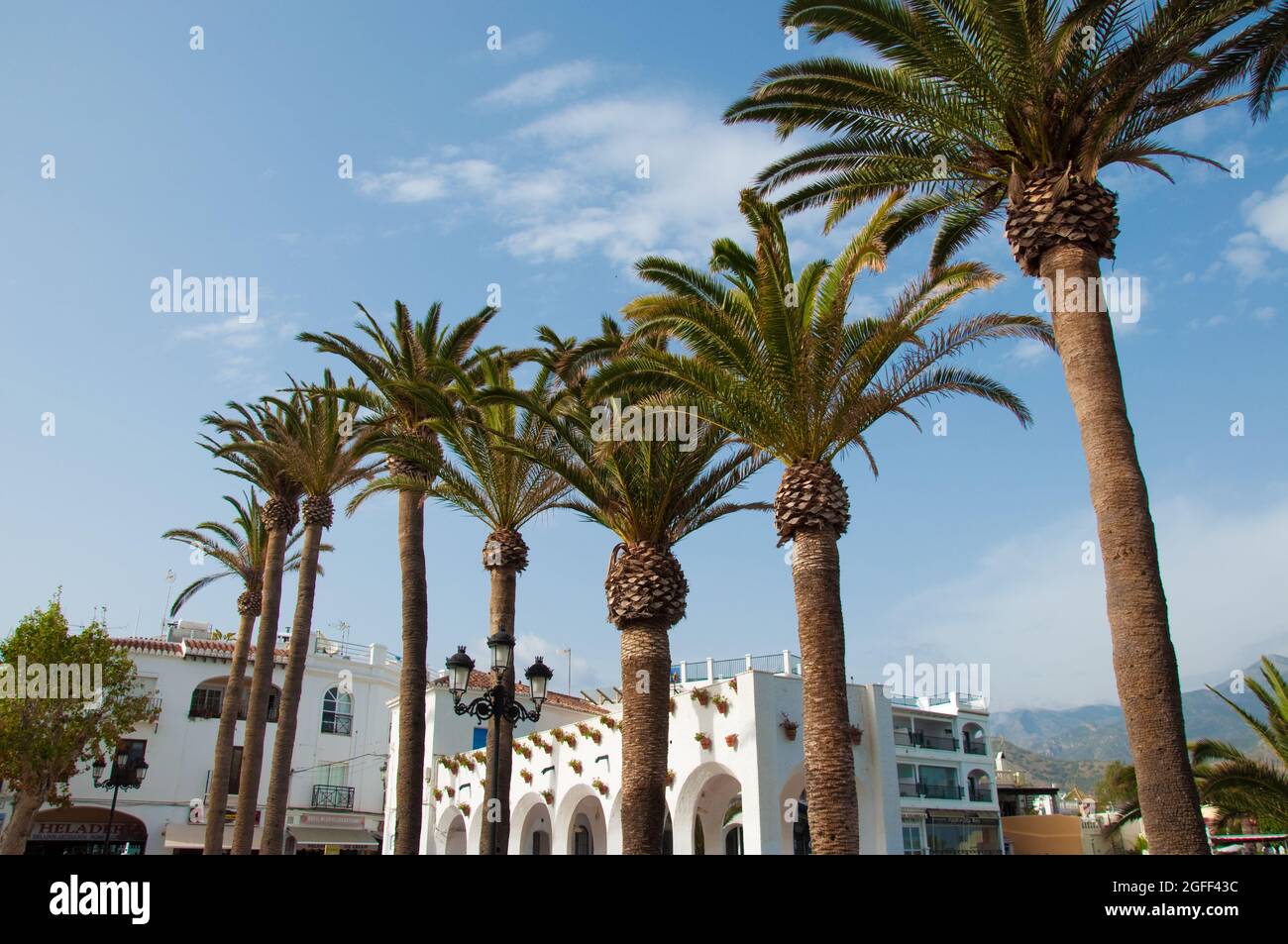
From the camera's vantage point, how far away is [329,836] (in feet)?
141

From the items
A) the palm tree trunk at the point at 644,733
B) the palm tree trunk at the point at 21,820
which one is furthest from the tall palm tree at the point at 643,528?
the palm tree trunk at the point at 21,820

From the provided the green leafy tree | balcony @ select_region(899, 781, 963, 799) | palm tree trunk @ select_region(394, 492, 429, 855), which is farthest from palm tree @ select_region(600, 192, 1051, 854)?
the green leafy tree

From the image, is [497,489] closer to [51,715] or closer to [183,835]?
[51,715]

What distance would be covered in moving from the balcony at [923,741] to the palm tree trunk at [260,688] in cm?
2295

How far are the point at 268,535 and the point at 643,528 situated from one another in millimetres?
16903

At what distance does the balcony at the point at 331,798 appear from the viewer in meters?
43.1

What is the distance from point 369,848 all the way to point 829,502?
3900cm

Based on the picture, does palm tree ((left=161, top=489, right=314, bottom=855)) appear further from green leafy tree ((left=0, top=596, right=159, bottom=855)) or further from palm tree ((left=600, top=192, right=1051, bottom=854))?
palm tree ((left=600, top=192, right=1051, bottom=854))

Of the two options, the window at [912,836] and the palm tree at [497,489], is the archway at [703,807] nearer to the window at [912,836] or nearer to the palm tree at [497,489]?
the palm tree at [497,489]

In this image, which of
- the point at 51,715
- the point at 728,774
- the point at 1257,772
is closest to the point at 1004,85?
the point at 1257,772

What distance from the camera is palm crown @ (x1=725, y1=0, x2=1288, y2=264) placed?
1109cm

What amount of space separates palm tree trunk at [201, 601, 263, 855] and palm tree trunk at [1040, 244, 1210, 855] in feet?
87.0

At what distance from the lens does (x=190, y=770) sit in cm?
4175
